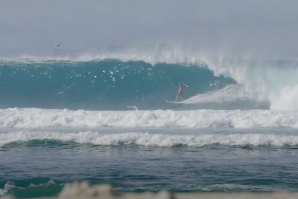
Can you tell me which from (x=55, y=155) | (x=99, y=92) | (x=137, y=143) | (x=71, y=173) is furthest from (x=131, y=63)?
(x=71, y=173)

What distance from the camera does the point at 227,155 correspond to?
15430 millimetres

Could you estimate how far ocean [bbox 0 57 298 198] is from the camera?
1222 centimetres

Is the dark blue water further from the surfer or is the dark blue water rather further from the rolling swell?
the surfer

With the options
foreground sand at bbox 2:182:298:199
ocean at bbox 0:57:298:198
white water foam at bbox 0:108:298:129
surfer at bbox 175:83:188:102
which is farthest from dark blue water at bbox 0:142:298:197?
surfer at bbox 175:83:188:102

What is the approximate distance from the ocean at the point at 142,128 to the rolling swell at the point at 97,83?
0.06 meters

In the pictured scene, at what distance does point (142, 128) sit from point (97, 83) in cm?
1223

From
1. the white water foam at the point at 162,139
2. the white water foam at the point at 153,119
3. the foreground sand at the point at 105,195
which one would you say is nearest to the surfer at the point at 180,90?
the white water foam at the point at 153,119

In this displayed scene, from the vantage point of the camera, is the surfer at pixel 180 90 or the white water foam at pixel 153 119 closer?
the white water foam at pixel 153 119

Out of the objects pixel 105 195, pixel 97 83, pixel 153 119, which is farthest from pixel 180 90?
pixel 105 195

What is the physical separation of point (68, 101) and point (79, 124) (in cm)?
787

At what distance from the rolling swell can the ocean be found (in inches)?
2.5

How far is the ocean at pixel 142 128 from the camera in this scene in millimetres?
12219

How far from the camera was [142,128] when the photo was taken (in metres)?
23.7

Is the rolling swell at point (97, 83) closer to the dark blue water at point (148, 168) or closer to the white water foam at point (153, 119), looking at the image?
the white water foam at point (153, 119)
